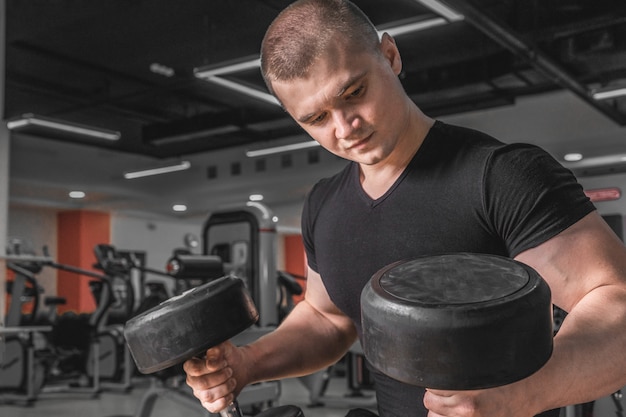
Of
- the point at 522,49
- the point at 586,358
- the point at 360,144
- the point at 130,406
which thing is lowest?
the point at 130,406

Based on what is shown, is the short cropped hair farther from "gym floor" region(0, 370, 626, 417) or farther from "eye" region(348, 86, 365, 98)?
"gym floor" region(0, 370, 626, 417)

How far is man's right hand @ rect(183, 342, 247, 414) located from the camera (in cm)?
101

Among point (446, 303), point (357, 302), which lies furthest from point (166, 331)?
point (446, 303)

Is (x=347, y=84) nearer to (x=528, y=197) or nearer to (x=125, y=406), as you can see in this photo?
(x=528, y=197)

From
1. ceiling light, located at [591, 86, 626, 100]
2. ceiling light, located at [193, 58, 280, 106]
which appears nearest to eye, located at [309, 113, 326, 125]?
ceiling light, located at [193, 58, 280, 106]

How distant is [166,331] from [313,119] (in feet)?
1.09

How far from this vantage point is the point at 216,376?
103 centimetres

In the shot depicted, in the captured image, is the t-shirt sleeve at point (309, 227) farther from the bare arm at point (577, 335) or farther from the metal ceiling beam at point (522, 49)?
the metal ceiling beam at point (522, 49)

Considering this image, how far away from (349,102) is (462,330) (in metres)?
0.41

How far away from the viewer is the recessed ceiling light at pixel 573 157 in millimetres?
8391

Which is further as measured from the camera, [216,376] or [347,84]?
[216,376]

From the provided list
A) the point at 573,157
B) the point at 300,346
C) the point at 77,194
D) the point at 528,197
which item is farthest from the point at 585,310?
the point at 77,194

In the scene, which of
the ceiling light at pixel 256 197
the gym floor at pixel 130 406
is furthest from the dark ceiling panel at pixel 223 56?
the ceiling light at pixel 256 197

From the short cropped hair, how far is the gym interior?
6.32ft
